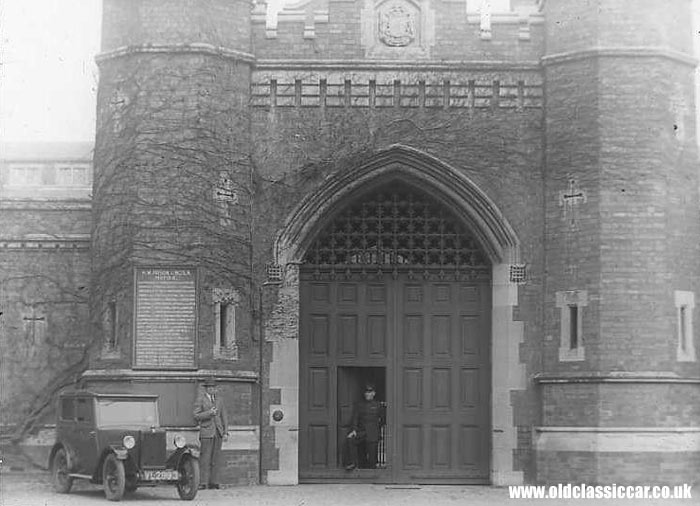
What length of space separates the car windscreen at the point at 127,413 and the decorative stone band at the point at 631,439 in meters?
4.99

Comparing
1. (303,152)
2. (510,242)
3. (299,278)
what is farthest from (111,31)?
(510,242)

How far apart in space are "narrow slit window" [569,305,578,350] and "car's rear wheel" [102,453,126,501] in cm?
576

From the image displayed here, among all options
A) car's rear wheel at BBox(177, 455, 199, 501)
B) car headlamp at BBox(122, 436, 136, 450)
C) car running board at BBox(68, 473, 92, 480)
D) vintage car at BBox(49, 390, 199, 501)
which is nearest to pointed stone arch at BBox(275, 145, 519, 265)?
vintage car at BBox(49, 390, 199, 501)

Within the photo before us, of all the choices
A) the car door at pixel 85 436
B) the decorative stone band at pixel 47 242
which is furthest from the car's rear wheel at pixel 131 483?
the decorative stone band at pixel 47 242

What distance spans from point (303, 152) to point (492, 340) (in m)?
3.42

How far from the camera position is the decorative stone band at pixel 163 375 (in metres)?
15.5

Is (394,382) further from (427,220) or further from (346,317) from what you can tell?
(427,220)

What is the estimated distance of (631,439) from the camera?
15273 millimetres

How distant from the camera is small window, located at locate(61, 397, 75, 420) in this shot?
14664 millimetres

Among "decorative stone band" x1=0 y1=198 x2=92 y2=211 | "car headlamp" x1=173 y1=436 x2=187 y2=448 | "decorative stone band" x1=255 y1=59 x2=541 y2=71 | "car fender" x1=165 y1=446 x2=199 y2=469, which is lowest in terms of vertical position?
"car fender" x1=165 y1=446 x2=199 y2=469

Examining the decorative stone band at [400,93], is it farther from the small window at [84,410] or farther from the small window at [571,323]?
the small window at [84,410]

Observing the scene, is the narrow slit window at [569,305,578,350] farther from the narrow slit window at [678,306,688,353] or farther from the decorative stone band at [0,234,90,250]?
the decorative stone band at [0,234,90,250]

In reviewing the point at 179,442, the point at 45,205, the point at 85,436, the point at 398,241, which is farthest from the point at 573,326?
the point at 45,205

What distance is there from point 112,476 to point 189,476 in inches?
32.4
